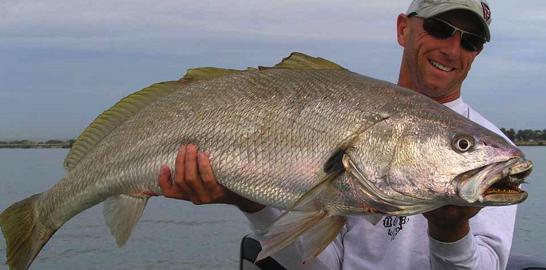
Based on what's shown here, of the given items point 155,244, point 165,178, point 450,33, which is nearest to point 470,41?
point 450,33

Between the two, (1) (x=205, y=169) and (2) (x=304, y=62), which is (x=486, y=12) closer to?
(2) (x=304, y=62)

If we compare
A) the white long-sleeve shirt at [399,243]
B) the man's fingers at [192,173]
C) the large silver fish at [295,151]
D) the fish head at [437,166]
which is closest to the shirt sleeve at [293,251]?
the white long-sleeve shirt at [399,243]

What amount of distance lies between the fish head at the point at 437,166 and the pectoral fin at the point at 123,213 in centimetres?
139

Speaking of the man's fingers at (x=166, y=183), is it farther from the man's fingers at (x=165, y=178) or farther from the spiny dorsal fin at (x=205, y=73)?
the spiny dorsal fin at (x=205, y=73)

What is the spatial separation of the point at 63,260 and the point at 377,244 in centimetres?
1141

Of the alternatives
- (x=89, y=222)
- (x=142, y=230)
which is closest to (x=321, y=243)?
(x=142, y=230)

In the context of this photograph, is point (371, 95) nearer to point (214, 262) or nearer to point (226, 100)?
point (226, 100)

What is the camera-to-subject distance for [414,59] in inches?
186

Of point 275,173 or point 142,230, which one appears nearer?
point 275,173

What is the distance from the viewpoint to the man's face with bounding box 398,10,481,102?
4.51 metres

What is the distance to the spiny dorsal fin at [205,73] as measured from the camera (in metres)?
3.94

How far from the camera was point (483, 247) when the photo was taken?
4016 mm

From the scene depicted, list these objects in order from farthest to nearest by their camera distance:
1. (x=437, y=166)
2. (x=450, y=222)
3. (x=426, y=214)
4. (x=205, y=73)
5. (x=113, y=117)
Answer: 1. (x=113, y=117)
2. (x=205, y=73)
3. (x=426, y=214)
4. (x=450, y=222)
5. (x=437, y=166)

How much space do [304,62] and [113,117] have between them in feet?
4.23
